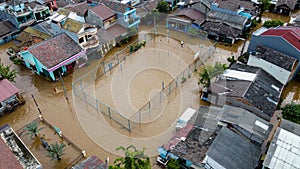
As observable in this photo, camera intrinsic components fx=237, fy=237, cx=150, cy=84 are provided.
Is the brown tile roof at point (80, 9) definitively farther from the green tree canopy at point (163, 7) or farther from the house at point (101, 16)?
the green tree canopy at point (163, 7)

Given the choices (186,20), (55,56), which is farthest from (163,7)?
(55,56)

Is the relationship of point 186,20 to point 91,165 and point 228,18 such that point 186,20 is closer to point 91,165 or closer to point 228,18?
point 228,18

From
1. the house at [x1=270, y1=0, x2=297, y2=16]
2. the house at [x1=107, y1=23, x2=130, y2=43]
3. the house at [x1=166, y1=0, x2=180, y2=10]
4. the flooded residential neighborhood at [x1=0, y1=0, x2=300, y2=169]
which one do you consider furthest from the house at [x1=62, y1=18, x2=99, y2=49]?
the house at [x1=270, y1=0, x2=297, y2=16]

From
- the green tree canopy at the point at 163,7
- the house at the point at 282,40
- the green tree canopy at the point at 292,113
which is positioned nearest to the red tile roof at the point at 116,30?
the green tree canopy at the point at 163,7

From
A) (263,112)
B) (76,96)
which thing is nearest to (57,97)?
(76,96)

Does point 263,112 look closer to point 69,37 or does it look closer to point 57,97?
point 57,97
